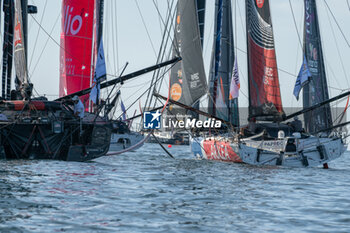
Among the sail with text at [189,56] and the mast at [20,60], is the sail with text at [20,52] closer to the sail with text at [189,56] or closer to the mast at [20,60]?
the mast at [20,60]

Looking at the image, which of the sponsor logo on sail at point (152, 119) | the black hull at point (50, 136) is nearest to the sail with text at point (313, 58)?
the sponsor logo on sail at point (152, 119)

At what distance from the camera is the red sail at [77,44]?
38438mm

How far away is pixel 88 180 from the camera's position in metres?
15.2

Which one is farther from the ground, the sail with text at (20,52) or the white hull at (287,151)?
the sail with text at (20,52)

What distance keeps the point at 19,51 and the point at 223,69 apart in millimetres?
19031

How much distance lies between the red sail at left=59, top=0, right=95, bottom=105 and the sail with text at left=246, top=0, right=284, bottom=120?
13.0 metres

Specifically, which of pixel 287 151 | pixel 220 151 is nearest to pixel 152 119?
pixel 220 151

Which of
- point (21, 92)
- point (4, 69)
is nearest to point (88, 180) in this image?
point (21, 92)

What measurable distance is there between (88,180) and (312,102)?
3309cm

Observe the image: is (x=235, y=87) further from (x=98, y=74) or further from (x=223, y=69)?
(x=223, y=69)

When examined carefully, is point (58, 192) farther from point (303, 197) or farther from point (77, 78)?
point (77, 78)

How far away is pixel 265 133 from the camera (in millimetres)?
26766

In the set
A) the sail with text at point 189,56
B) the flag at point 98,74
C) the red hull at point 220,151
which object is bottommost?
the red hull at point 220,151

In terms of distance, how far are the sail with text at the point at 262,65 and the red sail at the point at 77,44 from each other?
1300 centimetres
